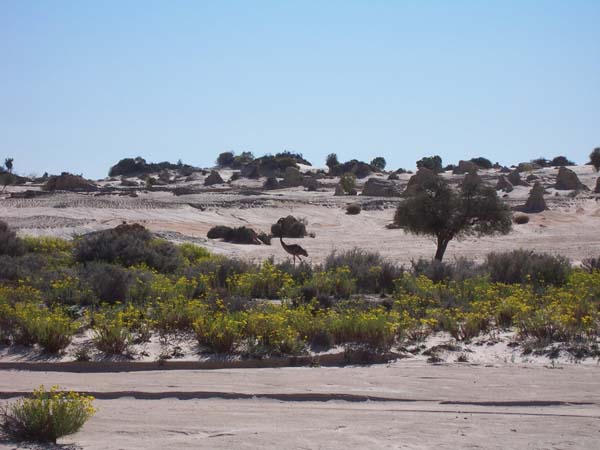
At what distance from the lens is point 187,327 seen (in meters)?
12.5

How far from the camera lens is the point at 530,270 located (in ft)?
61.9

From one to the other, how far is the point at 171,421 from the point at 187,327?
446 cm

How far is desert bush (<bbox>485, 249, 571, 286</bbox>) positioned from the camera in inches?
730

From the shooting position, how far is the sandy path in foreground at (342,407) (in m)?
7.46

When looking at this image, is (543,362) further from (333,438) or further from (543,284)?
(543,284)

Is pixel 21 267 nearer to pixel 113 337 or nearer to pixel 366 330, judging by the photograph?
pixel 113 337

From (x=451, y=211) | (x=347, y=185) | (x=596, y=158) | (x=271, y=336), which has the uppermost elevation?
(x=596, y=158)

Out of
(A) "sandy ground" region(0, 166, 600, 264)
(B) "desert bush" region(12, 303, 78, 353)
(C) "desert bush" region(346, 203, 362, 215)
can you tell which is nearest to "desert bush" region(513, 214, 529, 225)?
(A) "sandy ground" region(0, 166, 600, 264)

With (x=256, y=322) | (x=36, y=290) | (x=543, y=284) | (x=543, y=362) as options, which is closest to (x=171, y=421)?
(x=256, y=322)

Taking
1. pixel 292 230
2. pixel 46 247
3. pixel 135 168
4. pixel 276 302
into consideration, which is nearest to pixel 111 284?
pixel 276 302

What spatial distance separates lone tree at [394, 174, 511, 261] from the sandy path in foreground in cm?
1634

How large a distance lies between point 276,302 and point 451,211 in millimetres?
12527

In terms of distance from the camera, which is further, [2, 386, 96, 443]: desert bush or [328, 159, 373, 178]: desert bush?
[328, 159, 373, 178]: desert bush

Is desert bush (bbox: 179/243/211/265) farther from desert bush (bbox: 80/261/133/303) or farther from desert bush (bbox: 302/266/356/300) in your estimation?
desert bush (bbox: 80/261/133/303)
